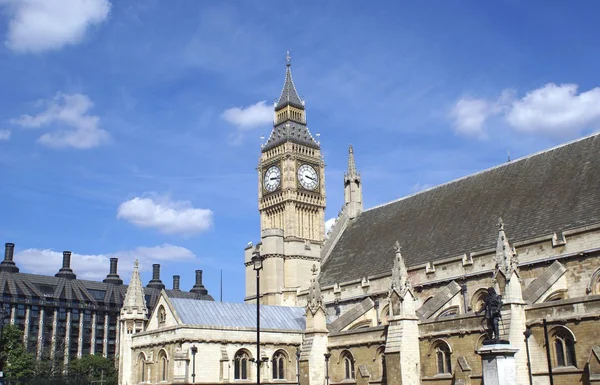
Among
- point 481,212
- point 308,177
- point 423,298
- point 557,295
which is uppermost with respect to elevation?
point 308,177

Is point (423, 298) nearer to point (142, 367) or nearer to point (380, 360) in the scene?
point (380, 360)

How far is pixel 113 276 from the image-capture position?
12206 centimetres

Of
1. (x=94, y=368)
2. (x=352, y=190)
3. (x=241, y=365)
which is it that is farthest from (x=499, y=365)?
(x=94, y=368)

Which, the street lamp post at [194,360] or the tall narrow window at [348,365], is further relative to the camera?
the street lamp post at [194,360]

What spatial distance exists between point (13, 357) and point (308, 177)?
3186 cm

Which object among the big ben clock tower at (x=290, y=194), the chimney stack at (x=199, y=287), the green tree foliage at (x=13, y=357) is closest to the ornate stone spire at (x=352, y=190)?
the big ben clock tower at (x=290, y=194)

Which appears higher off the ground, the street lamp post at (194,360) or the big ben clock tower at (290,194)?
the big ben clock tower at (290,194)

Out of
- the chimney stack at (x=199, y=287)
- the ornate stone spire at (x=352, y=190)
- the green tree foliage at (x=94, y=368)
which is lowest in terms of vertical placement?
the green tree foliage at (x=94, y=368)

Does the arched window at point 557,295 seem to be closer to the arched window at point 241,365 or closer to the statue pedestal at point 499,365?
the statue pedestal at point 499,365

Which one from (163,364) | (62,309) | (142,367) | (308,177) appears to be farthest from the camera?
(62,309)

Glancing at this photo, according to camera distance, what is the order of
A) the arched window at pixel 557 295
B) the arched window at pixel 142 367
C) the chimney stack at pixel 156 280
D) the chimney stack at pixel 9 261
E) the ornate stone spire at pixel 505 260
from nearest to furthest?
the ornate stone spire at pixel 505 260
the arched window at pixel 557 295
the arched window at pixel 142 367
the chimney stack at pixel 9 261
the chimney stack at pixel 156 280

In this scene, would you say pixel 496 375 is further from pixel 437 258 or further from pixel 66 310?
pixel 66 310

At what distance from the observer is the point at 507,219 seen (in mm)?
38375

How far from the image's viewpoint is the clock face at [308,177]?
6794 centimetres
